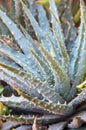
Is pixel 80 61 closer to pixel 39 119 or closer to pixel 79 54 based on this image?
pixel 79 54

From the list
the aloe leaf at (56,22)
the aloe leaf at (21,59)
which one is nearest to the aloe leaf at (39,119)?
the aloe leaf at (21,59)

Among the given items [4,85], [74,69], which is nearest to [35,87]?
[74,69]

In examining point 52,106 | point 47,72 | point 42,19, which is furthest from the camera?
point 42,19

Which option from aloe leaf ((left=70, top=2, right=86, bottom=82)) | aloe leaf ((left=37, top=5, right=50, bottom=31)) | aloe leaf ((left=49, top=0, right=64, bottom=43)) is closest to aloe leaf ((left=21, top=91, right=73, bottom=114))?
aloe leaf ((left=70, top=2, right=86, bottom=82))

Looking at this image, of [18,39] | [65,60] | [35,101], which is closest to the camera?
[35,101]

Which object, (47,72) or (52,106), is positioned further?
(47,72)

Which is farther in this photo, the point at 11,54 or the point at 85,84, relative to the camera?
the point at 11,54

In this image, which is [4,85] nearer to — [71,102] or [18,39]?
[18,39]

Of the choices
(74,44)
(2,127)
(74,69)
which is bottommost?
(2,127)

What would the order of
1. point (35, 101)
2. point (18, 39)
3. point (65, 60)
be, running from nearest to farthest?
1. point (35, 101)
2. point (65, 60)
3. point (18, 39)

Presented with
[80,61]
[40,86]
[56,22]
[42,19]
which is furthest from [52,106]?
[42,19]

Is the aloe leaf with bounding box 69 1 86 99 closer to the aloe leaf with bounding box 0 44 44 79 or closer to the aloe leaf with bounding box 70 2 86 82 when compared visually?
the aloe leaf with bounding box 70 2 86 82
